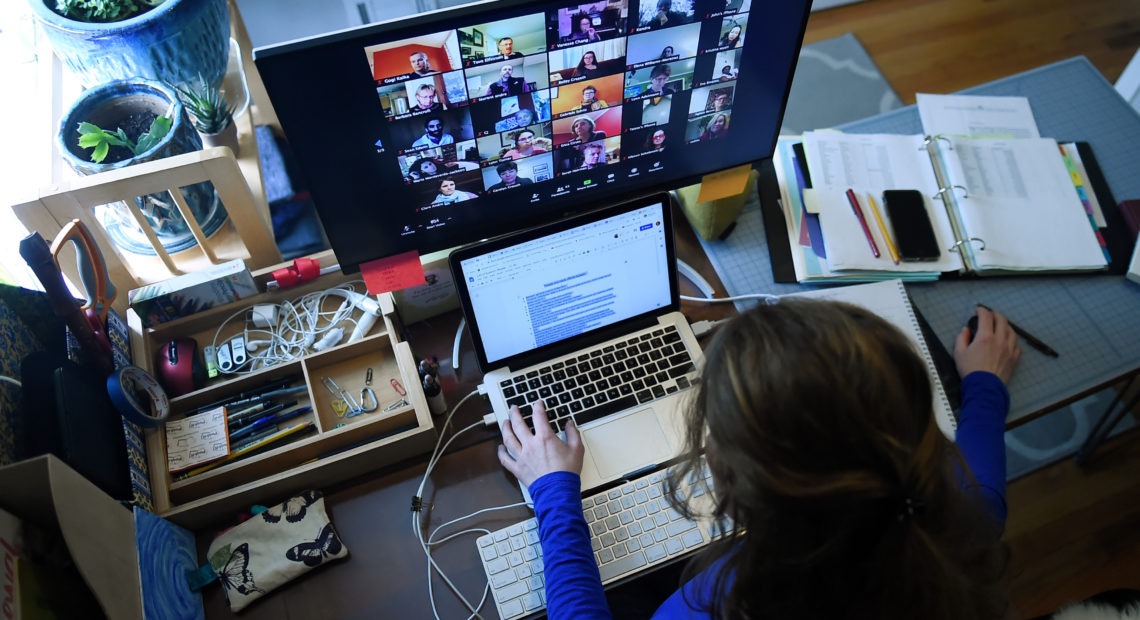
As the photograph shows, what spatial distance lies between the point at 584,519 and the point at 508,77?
1.76ft

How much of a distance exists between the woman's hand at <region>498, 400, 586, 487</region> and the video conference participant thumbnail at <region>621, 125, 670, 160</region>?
36cm

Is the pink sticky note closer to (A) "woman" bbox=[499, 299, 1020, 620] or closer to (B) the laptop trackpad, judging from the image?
(B) the laptop trackpad

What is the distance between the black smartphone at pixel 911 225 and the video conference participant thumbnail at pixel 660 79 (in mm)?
482

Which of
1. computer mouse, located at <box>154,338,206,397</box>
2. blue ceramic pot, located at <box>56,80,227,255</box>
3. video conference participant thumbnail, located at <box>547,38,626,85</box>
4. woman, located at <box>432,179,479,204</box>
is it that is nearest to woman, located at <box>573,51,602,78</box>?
video conference participant thumbnail, located at <box>547,38,626,85</box>

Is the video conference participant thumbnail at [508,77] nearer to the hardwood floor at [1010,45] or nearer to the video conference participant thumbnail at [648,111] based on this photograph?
the video conference participant thumbnail at [648,111]

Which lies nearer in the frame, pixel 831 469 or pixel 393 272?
pixel 831 469

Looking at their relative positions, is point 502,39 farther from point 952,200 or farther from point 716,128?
point 952,200

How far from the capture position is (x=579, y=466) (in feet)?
3.06

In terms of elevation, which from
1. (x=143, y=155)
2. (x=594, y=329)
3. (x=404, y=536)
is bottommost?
(x=404, y=536)

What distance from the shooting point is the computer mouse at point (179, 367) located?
98 cm

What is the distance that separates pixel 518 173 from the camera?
930 millimetres

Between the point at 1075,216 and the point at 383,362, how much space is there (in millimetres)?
1135

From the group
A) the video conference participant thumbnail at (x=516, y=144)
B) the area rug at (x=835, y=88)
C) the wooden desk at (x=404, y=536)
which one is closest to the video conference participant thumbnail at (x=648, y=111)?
the video conference participant thumbnail at (x=516, y=144)

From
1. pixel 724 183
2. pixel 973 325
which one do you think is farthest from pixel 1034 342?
pixel 724 183
